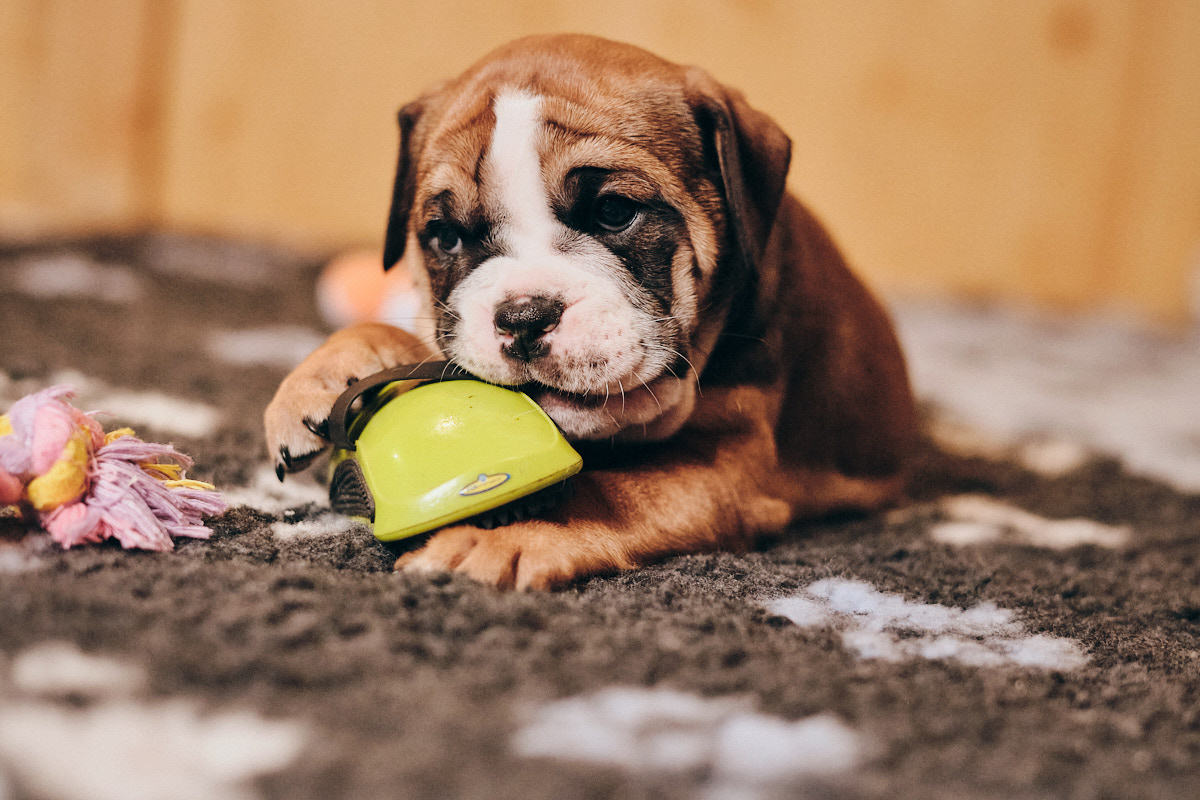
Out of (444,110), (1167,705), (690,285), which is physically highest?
(444,110)

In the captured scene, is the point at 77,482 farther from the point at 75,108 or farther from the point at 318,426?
the point at 75,108

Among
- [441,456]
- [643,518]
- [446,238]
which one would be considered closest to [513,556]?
[441,456]

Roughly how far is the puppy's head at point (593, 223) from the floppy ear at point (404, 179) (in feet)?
0.56

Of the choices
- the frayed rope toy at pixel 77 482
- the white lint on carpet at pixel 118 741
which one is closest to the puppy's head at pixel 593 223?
the frayed rope toy at pixel 77 482

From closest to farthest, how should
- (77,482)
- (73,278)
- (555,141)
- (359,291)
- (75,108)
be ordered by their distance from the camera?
(77,482)
(555,141)
(359,291)
(73,278)
(75,108)

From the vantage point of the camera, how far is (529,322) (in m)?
1.44

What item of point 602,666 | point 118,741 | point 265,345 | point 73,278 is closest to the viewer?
point 118,741

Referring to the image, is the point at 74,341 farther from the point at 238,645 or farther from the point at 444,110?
the point at 238,645

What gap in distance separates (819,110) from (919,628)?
372 cm

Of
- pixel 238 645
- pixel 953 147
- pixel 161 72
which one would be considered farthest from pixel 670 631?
pixel 161 72

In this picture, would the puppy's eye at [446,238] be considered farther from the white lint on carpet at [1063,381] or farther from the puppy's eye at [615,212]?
the white lint on carpet at [1063,381]

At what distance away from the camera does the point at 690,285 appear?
1641mm

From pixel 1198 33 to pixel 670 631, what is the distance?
4715 millimetres

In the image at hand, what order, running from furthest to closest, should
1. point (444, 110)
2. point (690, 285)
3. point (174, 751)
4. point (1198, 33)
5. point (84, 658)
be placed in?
point (1198, 33) → point (444, 110) → point (690, 285) → point (84, 658) → point (174, 751)
